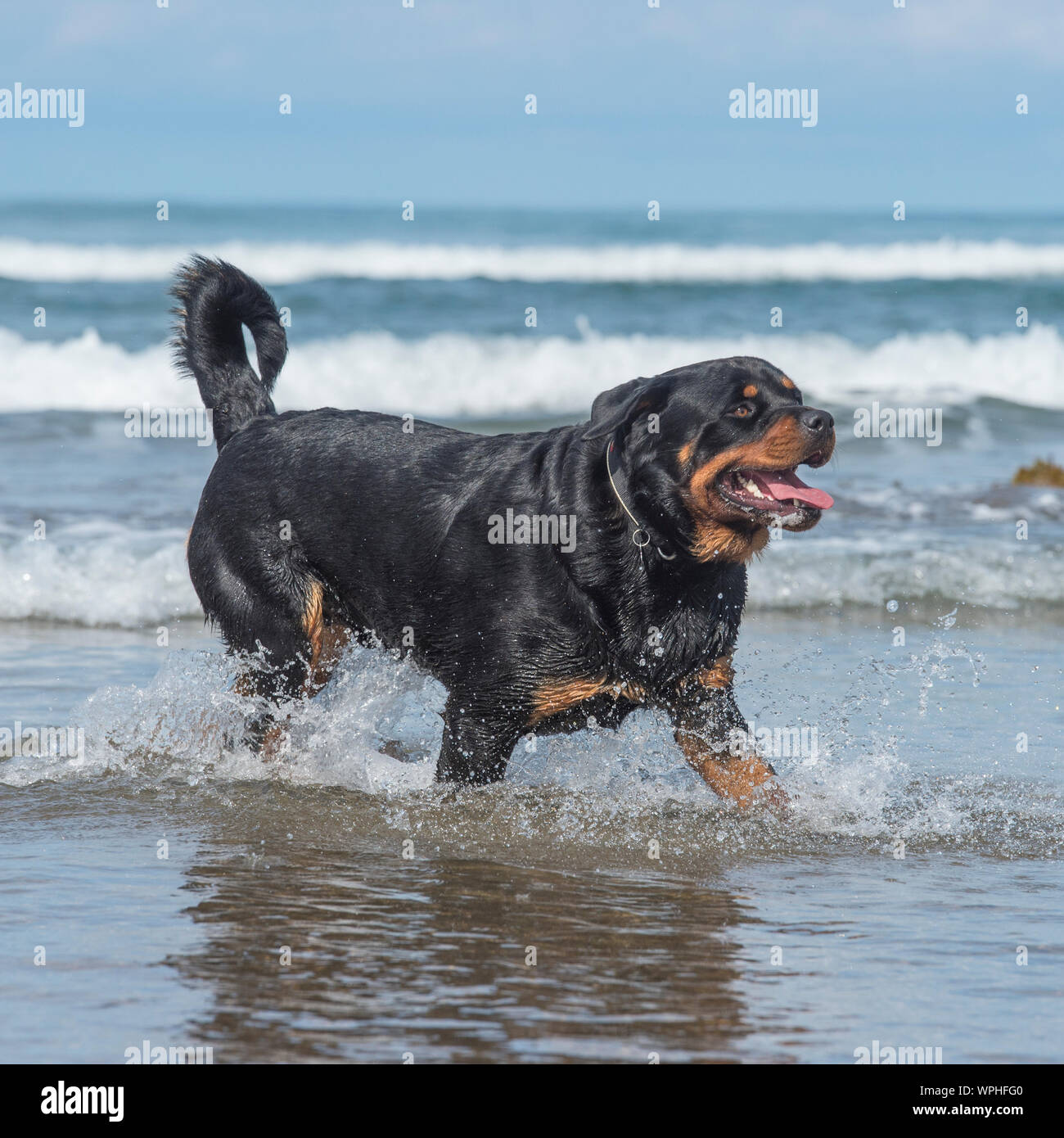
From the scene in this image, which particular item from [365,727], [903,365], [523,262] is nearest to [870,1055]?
[365,727]

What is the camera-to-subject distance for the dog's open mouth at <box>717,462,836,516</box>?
13.6ft

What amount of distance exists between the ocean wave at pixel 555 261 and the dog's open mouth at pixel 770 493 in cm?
2243

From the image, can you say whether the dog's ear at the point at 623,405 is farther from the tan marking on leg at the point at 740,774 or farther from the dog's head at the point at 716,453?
the tan marking on leg at the point at 740,774

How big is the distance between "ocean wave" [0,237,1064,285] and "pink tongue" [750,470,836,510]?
73.6 feet

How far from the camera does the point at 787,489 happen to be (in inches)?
166

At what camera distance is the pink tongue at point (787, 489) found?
4156mm

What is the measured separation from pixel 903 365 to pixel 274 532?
16.9 m

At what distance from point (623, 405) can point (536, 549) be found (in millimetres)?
517
